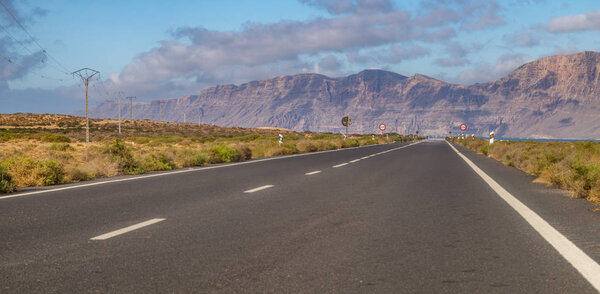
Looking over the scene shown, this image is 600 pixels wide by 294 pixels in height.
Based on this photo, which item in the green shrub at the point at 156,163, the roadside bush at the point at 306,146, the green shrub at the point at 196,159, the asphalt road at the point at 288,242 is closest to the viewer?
the asphalt road at the point at 288,242

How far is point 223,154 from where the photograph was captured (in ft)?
72.7

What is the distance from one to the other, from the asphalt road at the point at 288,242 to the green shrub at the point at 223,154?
11.5 m

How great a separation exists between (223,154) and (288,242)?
55.5ft

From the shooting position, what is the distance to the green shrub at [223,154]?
71.0 feet

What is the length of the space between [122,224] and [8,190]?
479cm

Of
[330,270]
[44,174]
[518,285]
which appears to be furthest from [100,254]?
[44,174]

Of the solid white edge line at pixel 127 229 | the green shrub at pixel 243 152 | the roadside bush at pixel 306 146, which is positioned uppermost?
the solid white edge line at pixel 127 229

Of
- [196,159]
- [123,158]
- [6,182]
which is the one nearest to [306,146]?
[196,159]

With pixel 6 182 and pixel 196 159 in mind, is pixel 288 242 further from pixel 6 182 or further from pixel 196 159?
pixel 196 159

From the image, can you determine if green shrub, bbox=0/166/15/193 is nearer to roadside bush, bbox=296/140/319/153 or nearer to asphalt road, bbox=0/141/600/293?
asphalt road, bbox=0/141/600/293

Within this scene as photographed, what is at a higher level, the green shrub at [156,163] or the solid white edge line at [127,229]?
the solid white edge line at [127,229]

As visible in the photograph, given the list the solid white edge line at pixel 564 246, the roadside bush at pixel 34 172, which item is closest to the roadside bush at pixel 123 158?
the roadside bush at pixel 34 172

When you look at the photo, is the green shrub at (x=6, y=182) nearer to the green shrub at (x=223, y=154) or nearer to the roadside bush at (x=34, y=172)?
the roadside bush at (x=34, y=172)

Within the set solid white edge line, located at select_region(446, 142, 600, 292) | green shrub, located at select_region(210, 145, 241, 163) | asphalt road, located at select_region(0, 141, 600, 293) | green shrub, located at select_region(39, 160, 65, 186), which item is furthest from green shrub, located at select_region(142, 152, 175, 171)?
solid white edge line, located at select_region(446, 142, 600, 292)
